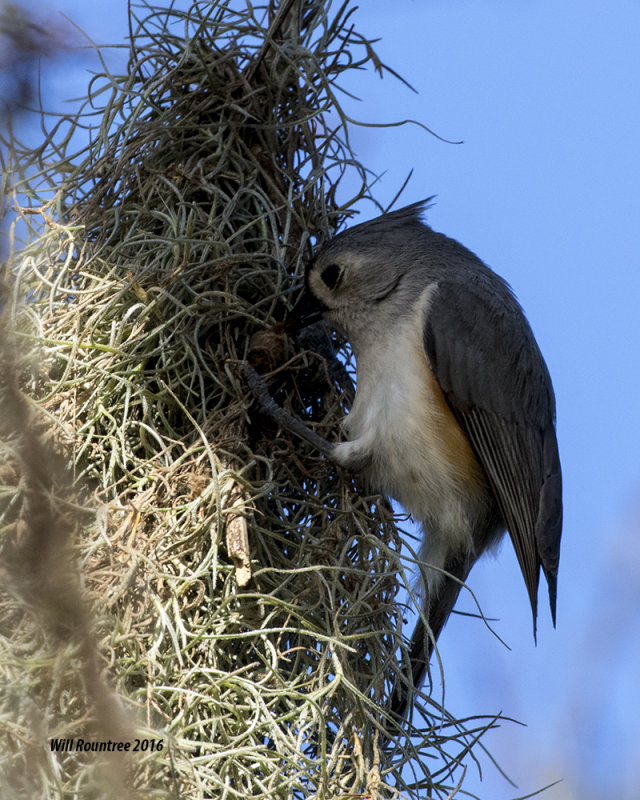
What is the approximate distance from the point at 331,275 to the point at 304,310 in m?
0.14

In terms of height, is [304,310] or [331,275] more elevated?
[331,275]

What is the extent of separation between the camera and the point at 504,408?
3303mm

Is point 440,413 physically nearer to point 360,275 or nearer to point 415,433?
point 415,433

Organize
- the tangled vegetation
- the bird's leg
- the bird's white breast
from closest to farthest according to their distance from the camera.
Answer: the tangled vegetation < the bird's leg < the bird's white breast

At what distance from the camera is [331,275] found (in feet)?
10.6

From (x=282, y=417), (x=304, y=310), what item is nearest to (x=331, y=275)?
(x=304, y=310)

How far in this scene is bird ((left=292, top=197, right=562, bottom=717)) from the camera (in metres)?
3.16

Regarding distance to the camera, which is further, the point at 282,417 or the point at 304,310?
the point at 304,310

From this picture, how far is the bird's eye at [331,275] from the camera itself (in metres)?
3.21

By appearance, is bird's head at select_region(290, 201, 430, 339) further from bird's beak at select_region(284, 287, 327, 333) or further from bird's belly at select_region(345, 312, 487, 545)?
bird's belly at select_region(345, 312, 487, 545)

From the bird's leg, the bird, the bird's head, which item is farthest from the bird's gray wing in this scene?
the bird's leg

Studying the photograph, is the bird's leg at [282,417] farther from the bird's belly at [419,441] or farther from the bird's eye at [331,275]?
the bird's eye at [331,275]

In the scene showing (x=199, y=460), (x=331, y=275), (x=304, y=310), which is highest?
(x=331, y=275)

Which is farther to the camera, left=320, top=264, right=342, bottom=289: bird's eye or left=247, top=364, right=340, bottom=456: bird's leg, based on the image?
left=320, top=264, right=342, bottom=289: bird's eye
